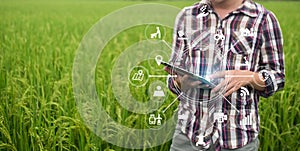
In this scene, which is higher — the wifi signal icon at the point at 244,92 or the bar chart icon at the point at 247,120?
the wifi signal icon at the point at 244,92

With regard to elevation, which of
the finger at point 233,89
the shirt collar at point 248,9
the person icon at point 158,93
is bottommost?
the person icon at point 158,93

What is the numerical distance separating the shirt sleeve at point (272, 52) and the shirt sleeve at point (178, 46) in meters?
0.21

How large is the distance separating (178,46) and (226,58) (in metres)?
0.13

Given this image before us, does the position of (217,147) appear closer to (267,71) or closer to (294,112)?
(267,71)

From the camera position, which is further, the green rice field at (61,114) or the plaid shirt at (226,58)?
the green rice field at (61,114)

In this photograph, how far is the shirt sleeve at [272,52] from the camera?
110 centimetres

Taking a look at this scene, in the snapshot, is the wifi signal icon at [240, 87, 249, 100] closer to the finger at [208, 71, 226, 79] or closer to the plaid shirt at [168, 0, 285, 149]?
the plaid shirt at [168, 0, 285, 149]

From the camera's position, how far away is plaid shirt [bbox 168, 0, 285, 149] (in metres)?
1.09

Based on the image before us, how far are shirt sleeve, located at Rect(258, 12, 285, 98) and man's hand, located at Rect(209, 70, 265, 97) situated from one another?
0.14 feet

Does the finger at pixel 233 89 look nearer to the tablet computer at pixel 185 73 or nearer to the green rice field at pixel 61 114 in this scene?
the tablet computer at pixel 185 73

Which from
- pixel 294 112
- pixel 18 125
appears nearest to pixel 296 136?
pixel 294 112

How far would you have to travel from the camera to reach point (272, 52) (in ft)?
3.64

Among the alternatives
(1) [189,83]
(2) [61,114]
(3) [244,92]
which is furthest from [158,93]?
(2) [61,114]

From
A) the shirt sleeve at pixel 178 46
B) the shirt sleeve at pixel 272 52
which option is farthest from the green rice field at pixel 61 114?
the shirt sleeve at pixel 272 52
